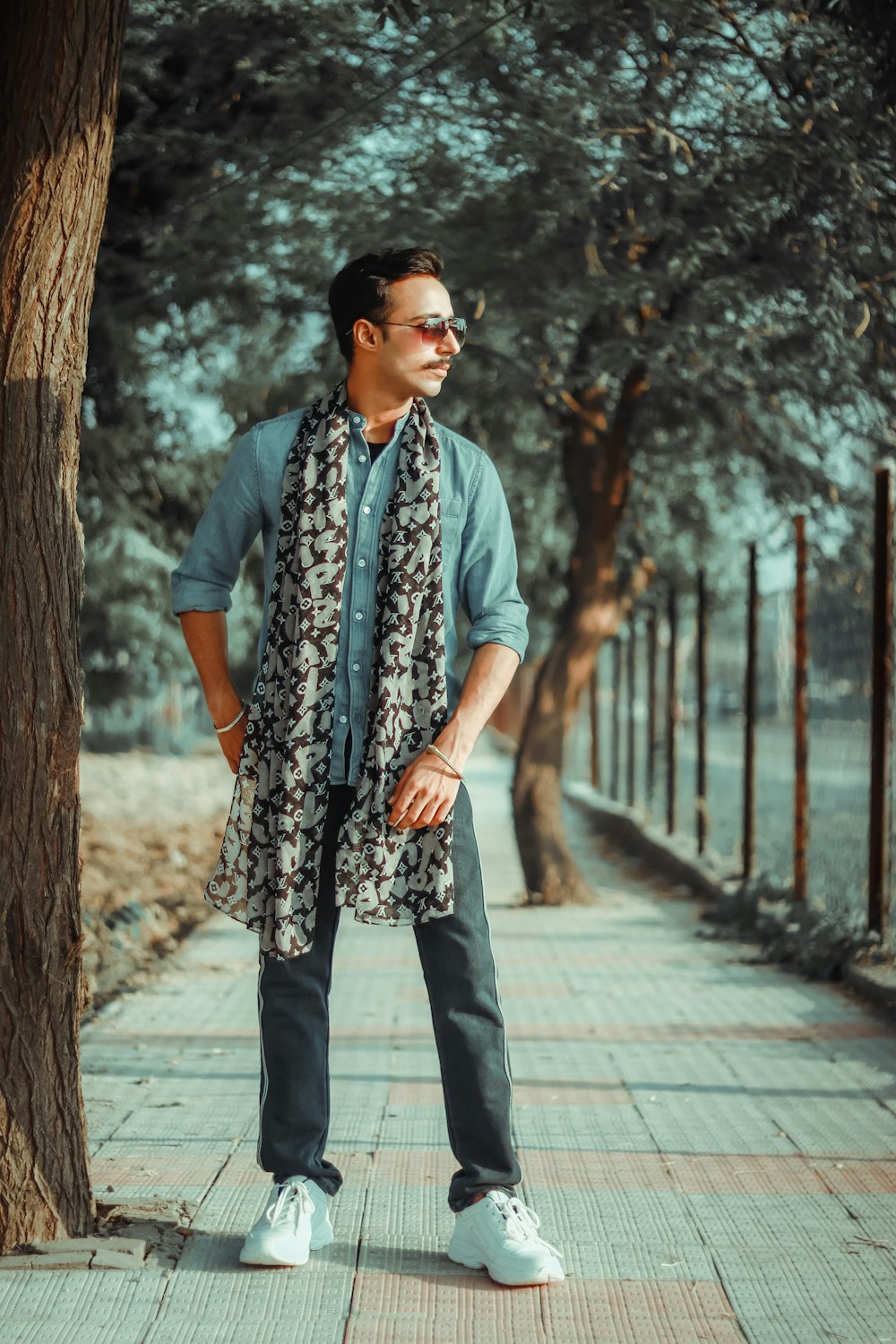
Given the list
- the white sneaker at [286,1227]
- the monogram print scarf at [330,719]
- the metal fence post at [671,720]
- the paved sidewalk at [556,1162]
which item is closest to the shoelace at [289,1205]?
the white sneaker at [286,1227]

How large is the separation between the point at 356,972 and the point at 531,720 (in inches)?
144

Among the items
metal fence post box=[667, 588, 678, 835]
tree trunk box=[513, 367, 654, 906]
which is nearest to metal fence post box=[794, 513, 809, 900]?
tree trunk box=[513, 367, 654, 906]

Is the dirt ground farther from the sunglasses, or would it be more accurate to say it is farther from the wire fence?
the wire fence

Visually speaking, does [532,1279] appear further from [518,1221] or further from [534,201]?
[534,201]

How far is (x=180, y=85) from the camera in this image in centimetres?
711

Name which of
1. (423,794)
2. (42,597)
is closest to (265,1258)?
(423,794)

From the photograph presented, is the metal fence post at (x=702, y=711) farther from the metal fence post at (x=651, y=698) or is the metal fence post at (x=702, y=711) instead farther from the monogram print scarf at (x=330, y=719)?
the monogram print scarf at (x=330, y=719)

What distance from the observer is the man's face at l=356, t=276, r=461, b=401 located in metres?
3.35

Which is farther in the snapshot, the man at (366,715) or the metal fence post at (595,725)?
the metal fence post at (595,725)

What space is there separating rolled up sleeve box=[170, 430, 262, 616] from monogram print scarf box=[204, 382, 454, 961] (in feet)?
0.32

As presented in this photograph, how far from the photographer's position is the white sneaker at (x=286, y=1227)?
3.26 metres

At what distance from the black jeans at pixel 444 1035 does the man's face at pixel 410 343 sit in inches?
35.5

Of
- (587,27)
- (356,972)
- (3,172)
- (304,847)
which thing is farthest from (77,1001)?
(587,27)

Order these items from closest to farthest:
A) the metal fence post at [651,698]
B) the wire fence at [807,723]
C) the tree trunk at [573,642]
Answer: the wire fence at [807,723] < the tree trunk at [573,642] < the metal fence post at [651,698]
